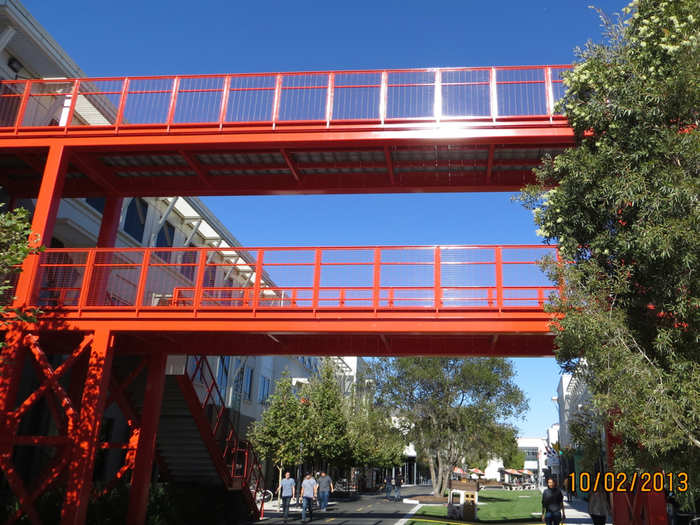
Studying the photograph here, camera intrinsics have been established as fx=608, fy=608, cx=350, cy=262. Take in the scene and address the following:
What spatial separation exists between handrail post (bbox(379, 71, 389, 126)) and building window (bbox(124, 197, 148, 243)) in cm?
1225

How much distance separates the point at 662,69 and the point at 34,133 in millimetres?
13722

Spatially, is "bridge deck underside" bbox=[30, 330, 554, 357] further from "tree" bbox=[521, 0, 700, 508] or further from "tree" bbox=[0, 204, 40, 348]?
"tree" bbox=[521, 0, 700, 508]

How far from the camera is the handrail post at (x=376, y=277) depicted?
13.3 metres

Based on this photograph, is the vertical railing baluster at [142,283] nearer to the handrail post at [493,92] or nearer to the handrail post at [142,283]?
the handrail post at [142,283]

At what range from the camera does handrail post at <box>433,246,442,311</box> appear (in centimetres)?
1318

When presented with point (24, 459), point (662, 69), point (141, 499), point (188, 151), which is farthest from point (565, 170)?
point (24, 459)

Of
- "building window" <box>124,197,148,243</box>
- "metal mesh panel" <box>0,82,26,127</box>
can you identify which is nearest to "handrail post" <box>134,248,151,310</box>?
"metal mesh panel" <box>0,82,26,127</box>

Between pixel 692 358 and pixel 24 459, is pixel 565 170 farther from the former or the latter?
pixel 24 459

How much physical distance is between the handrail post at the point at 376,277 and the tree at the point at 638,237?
3999 millimetres

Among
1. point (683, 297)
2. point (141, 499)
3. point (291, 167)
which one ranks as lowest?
point (141, 499)

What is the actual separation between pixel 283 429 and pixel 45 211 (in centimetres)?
1678

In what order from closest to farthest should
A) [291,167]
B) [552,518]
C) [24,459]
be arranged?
[552,518] → [291,167] → [24,459]

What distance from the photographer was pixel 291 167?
617 inches

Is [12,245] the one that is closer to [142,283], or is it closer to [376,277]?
[142,283]
